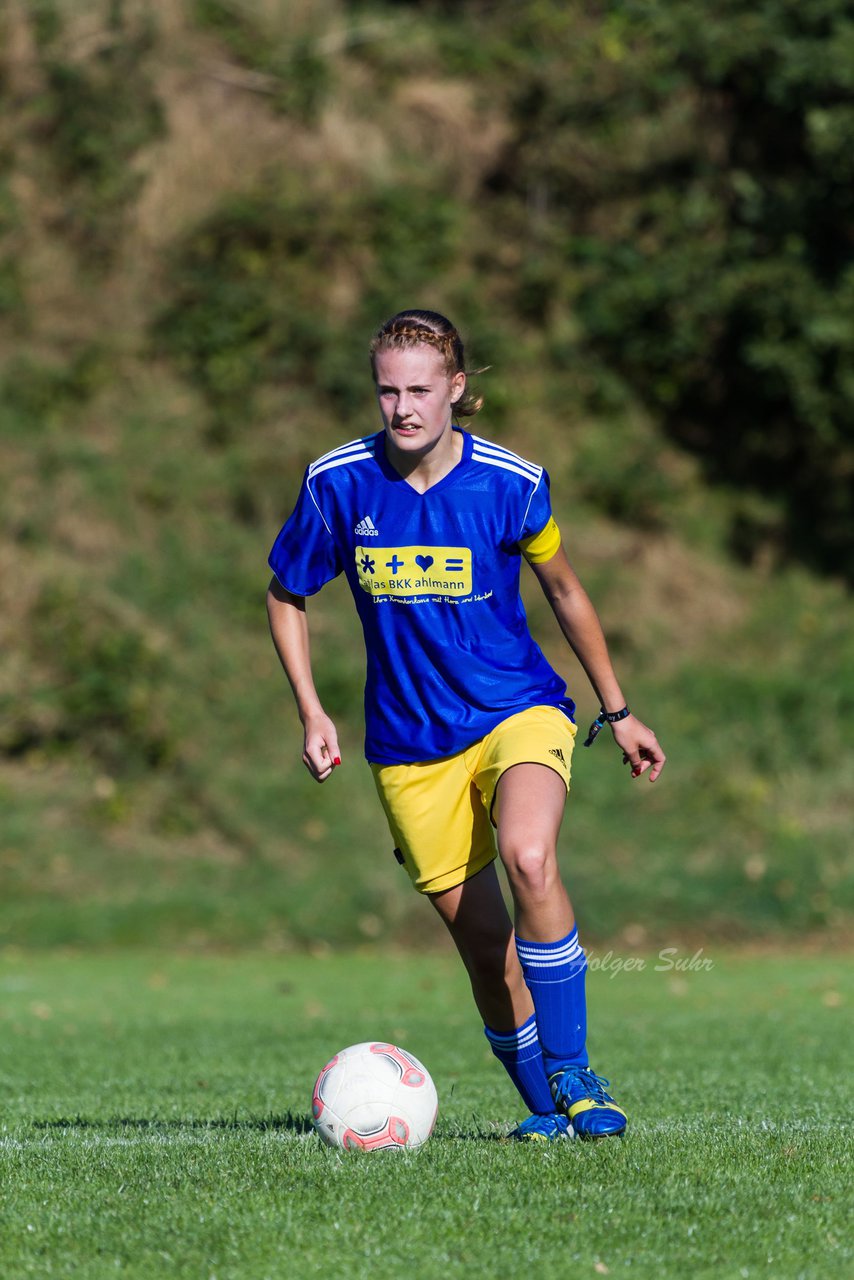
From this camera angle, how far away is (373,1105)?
478cm

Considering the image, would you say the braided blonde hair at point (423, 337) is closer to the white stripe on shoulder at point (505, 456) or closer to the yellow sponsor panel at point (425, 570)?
the white stripe on shoulder at point (505, 456)

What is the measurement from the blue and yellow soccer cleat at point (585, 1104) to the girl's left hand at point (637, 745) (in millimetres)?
939

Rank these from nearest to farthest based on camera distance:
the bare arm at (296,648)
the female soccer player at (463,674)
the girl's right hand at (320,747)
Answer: the female soccer player at (463,674), the girl's right hand at (320,747), the bare arm at (296,648)

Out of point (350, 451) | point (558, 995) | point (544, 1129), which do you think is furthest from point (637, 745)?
point (350, 451)

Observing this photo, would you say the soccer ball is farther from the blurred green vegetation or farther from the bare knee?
the blurred green vegetation

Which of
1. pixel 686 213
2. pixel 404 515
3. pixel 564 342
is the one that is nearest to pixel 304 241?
pixel 564 342

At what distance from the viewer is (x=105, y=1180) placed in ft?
13.8

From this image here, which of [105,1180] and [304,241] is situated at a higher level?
[304,241]

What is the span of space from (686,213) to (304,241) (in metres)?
4.92

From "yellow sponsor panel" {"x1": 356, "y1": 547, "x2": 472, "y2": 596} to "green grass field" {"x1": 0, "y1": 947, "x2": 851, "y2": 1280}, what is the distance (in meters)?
1.67

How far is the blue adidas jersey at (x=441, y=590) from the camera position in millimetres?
4871

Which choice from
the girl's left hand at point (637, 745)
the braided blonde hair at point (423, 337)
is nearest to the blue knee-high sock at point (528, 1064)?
the girl's left hand at point (637, 745)

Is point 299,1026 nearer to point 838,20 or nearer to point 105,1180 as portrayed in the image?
point 105,1180

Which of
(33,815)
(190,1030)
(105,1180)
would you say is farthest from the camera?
(33,815)
